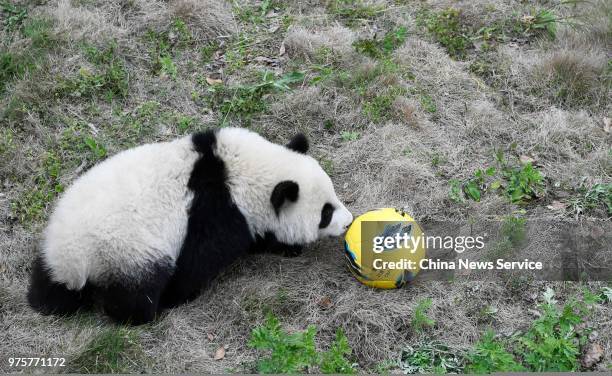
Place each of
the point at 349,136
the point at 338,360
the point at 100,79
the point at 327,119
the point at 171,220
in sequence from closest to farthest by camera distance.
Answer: the point at 338,360
the point at 171,220
the point at 349,136
the point at 327,119
the point at 100,79

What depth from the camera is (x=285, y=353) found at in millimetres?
4344

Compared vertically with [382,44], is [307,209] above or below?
below

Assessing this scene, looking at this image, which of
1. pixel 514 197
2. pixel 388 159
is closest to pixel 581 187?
pixel 514 197

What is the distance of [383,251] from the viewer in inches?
191

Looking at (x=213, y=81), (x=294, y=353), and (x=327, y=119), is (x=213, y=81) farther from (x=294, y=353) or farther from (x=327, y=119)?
(x=294, y=353)

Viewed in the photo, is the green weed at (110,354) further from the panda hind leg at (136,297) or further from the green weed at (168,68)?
the green weed at (168,68)

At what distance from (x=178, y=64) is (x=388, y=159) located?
2761mm

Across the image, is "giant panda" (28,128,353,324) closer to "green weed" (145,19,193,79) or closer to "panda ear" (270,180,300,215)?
"panda ear" (270,180,300,215)

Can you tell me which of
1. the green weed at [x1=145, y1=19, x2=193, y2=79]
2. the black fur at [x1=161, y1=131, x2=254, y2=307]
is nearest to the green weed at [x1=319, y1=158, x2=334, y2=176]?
the black fur at [x1=161, y1=131, x2=254, y2=307]

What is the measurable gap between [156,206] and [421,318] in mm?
2210

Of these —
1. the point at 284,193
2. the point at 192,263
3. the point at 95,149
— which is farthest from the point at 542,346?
the point at 95,149

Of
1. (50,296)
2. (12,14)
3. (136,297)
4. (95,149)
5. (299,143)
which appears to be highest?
(12,14)

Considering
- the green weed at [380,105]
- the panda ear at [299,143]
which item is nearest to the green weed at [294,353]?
the panda ear at [299,143]

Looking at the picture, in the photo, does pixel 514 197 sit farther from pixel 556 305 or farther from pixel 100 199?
pixel 100 199
